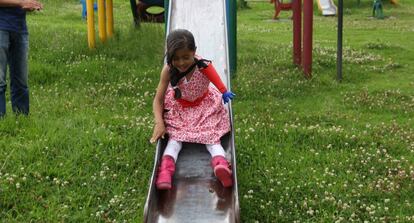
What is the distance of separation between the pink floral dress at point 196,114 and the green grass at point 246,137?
0.53 m

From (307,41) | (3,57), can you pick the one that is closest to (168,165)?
(3,57)

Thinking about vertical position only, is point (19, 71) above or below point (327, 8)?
below

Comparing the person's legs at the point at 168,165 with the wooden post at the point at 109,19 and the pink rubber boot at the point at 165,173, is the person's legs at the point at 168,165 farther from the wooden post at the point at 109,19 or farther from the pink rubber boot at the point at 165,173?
the wooden post at the point at 109,19

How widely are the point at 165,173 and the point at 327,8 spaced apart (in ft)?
61.2

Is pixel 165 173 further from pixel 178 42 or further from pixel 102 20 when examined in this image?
pixel 102 20

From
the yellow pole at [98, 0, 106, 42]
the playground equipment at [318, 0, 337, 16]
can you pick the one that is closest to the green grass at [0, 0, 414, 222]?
the yellow pole at [98, 0, 106, 42]

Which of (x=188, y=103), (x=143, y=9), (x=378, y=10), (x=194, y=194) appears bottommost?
(x=194, y=194)

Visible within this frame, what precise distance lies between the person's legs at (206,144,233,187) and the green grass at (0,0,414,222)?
1.28 feet

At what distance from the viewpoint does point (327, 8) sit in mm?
22109

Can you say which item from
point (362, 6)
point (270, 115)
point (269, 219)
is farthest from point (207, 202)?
point (362, 6)

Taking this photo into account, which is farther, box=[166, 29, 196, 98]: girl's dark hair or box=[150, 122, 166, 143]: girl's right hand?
box=[150, 122, 166, 143]: girl's right hand

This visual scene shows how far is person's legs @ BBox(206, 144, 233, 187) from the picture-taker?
4.56 metres

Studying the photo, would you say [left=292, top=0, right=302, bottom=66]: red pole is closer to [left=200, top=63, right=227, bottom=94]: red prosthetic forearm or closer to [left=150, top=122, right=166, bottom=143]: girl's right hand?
[left=200, top=63, right=227, bottom=94]: red prosthetic forearm

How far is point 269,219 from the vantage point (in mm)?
4680
